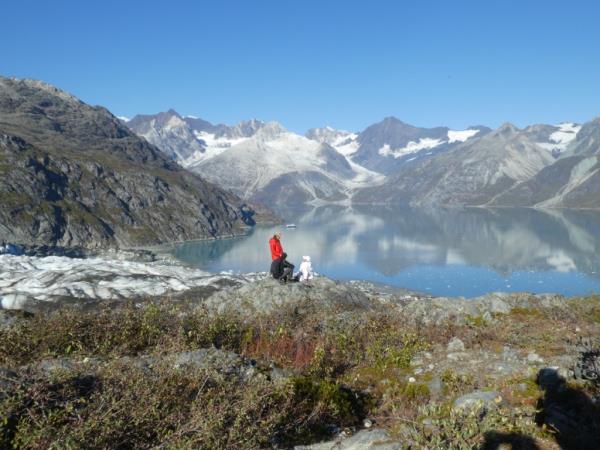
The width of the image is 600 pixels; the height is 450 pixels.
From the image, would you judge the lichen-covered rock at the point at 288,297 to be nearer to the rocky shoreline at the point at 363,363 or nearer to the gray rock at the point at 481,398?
the rocky shoreline at the point at 363,363

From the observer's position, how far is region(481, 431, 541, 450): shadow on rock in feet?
25.0

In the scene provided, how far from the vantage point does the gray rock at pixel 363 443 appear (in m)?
7.59

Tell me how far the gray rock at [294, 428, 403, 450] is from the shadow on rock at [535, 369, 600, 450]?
8.70ft

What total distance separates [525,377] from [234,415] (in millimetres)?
7260

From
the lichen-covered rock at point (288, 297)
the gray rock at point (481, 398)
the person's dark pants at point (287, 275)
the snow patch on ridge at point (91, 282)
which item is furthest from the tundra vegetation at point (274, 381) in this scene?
the snow patch on ridge at point (91, 282)

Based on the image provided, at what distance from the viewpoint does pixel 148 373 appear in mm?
7922

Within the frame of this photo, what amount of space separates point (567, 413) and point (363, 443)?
407 centimetres

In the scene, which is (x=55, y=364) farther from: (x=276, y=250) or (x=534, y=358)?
(x=276, y=250)

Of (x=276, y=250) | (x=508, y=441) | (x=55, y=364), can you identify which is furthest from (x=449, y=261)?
Result: (x=55, y=364)

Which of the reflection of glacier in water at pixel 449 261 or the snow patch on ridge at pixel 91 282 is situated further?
the reflection of glacier in water at pixel 449 261

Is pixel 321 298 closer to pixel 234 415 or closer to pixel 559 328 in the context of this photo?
pixel 559 328

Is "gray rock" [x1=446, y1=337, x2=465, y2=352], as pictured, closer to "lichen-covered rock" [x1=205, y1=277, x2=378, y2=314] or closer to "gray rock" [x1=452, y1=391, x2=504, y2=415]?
"gray rock" [x1=452, y1=391, x2=504, y2=415]

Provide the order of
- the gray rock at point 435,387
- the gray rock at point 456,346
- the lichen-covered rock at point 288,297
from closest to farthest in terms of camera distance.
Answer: the gray rock at point 435,387 → the gray rock at point 456,346 → the lichen-covered rock at point 288,297

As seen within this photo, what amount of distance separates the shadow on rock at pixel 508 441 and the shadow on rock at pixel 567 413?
19.8 inches
